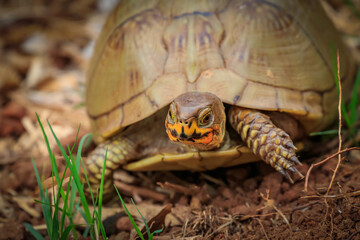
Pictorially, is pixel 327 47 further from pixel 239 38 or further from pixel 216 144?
pixel 216 144

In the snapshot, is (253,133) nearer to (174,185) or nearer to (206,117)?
(206,117)

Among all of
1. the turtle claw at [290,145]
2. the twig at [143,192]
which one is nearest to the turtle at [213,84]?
the turtle claw at [290,145]

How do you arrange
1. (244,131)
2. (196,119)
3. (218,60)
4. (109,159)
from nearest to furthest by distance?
(196,119)
(244,131)
(218,60)
(109,159)

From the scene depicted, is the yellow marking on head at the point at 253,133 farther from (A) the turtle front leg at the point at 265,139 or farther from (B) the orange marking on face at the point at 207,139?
(B) the orange marking on face at the point at 207,139

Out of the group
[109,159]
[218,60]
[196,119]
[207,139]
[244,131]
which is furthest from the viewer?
[109,159]

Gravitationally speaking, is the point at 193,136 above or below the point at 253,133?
above

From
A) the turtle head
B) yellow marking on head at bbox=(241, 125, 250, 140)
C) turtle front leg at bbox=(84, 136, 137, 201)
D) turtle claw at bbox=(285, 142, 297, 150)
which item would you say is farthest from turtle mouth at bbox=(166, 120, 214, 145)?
turtle front leg at bbox=(84, 136, 137, 201)

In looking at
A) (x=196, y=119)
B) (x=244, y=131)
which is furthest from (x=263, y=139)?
(x=196, y=119)

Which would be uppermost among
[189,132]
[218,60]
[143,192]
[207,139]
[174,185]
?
[218,60]
